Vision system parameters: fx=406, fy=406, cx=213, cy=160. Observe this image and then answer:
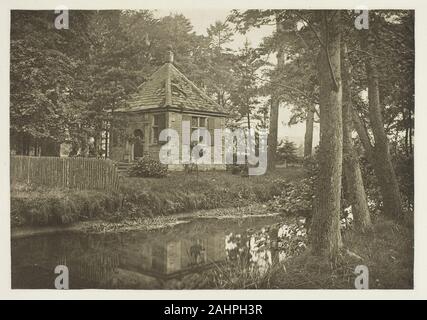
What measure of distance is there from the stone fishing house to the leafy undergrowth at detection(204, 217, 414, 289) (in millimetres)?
1519

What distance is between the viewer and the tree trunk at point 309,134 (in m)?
5.54

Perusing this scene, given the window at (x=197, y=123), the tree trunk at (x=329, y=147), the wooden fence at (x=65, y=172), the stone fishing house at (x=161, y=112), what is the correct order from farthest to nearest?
the window at (x=197, y=123), the stone fishing house at (x=161, y=112), the wooden fence at (x=65, y=172), the tree trunk at (x=329, y=147)

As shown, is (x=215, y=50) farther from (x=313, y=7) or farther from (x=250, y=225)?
(x=250, y=225)

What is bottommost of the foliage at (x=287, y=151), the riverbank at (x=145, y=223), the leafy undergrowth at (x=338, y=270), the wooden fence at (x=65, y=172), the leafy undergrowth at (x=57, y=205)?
the leafy undergrowth at (x=338, y=270)

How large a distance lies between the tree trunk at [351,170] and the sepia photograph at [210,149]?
2cm

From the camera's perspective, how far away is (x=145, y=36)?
5617 millimetres

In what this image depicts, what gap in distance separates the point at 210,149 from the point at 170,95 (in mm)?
954

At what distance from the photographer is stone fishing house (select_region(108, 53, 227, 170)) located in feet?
18.5

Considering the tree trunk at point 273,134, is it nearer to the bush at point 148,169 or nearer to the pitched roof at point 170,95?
the pitched roof at point 170,95

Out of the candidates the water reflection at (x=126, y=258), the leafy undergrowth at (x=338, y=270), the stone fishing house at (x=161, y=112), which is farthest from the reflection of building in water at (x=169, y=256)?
the stone fishing house at (x=161, y=112)

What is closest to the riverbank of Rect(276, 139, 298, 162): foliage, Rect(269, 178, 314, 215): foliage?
Rect(269, 178, 314, 215): foliage

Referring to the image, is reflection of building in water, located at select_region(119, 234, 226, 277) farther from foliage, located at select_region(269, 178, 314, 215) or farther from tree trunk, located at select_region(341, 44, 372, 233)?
tree trunk, located at select_region(341, 44, 372, 233)

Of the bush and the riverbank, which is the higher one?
the bush

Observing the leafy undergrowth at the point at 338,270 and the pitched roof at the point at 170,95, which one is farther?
the pitched roof at the point at 170,95
